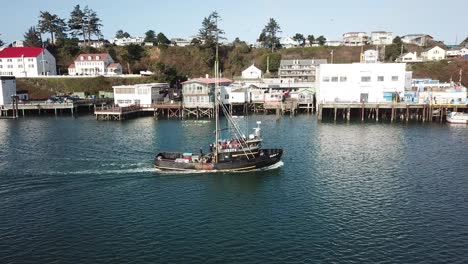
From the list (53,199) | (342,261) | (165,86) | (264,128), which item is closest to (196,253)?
(342,261)

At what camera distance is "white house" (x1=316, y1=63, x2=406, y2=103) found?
81625mm

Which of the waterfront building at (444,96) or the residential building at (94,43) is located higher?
the residential building at (94,43)

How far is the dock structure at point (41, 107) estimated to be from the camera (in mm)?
90750

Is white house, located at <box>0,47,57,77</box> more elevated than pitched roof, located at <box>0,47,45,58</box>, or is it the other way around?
pitched roof, located at <box>0,47,45,58</box>

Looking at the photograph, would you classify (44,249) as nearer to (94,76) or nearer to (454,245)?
(454,245)

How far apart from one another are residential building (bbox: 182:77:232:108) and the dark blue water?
28.4 meters

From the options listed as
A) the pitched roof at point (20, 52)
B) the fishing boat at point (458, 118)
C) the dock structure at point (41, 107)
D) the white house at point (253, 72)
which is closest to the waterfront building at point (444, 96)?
the fishing boat at point (458, 118)

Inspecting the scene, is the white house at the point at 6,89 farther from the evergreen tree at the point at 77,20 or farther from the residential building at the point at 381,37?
the residential building at the point at 381,37

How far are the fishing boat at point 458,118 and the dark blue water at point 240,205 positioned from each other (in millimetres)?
16675

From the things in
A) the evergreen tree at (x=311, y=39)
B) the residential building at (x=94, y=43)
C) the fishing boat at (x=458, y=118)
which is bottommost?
the fishing boat at (x=458, y=118)

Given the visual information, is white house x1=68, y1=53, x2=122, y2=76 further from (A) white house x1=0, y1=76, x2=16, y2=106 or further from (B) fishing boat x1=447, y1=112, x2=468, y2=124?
(B) fishing boat x1=447, y1=112, x2=468, y2=124

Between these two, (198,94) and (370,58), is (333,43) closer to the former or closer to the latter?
(370,58)

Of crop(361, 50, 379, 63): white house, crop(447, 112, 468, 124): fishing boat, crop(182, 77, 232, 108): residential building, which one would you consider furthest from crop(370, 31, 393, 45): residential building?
crop(182, 77, 232, 108): residential building

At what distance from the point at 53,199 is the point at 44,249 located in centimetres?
970
